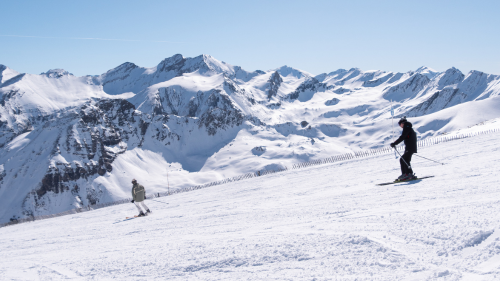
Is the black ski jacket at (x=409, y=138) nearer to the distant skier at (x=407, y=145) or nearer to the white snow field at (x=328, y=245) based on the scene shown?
the distant skier at (x=407, y=145)

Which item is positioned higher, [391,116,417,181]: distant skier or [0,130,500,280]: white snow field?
[391,116,417,181]: distant skier

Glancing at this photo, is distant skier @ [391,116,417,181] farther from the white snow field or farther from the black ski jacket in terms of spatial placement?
the white snow field

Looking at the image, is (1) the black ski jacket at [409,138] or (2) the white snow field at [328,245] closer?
(2) the white snow field at [328,245]

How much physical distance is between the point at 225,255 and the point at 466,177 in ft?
24.5

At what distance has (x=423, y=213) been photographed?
6.18 m

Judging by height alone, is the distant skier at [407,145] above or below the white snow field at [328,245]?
above

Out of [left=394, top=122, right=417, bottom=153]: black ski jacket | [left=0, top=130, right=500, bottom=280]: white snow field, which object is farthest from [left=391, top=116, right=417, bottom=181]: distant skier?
[left=0, top=130, right=500, bottom=280]: white snow field

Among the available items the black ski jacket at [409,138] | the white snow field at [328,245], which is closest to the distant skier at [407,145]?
the black ski jacket at [409,138]

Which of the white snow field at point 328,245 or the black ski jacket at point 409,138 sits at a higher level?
the black ski jacket at point 409,138

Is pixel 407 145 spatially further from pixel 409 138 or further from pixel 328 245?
pixel 328 245

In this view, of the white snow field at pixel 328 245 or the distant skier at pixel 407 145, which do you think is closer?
the white snow field at pixel 328 245

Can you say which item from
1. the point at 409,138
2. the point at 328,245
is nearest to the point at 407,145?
the point at 409,138

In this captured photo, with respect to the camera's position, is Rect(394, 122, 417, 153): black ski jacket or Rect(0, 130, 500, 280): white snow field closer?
Rect(0, 130, 500, 280): white snow field

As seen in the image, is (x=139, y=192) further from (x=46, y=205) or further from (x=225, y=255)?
(x=46, y=205)
